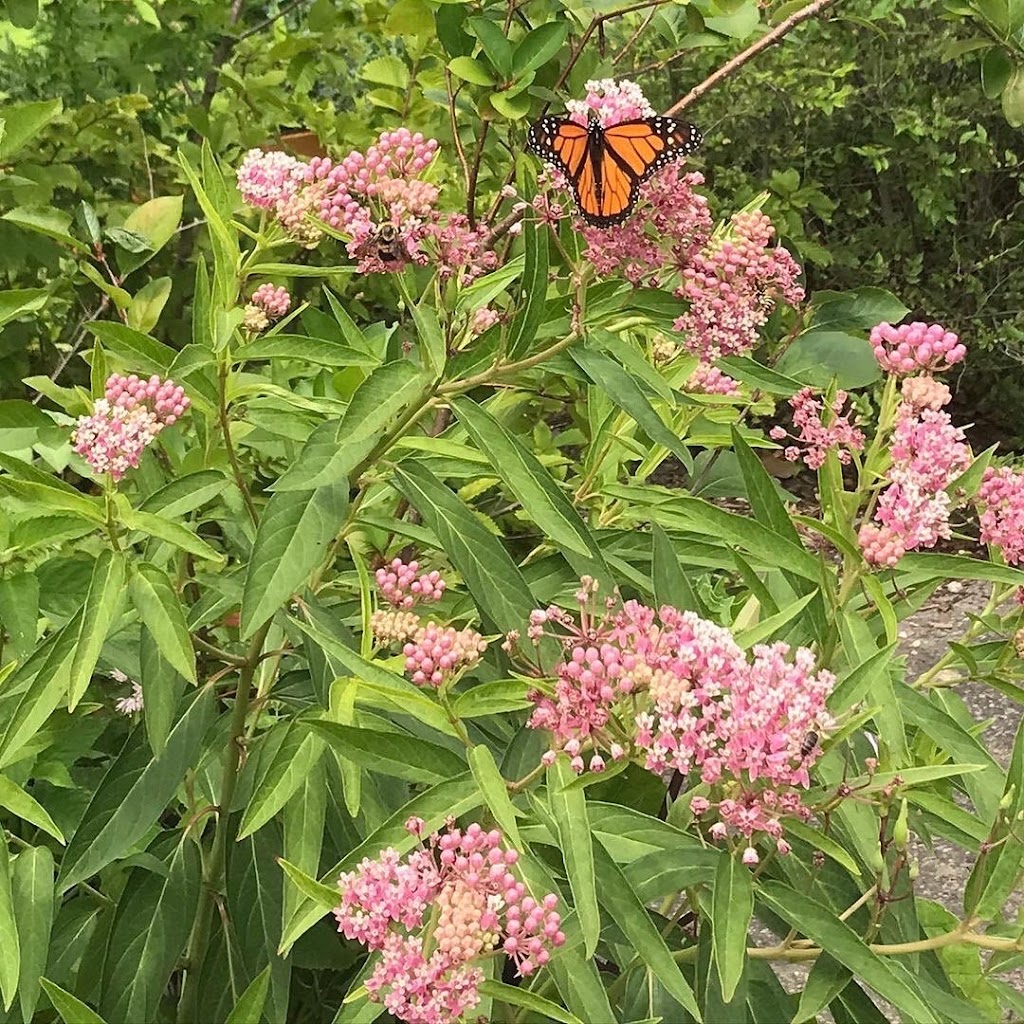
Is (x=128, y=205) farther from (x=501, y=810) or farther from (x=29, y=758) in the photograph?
(x=501, y=810)

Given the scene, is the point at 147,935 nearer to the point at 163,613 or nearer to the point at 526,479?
the point at 163,613

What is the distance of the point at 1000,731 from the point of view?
4.61 meters

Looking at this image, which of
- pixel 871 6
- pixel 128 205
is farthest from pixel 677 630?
pixel 871 6

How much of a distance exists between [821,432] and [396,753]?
25.0 inches

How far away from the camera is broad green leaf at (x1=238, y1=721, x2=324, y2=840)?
3.94ft

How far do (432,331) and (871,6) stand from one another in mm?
5565

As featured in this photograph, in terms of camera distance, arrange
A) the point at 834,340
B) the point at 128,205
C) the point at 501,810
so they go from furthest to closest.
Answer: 1. the point at 128,205
2. the point at 834,340
3. the point at 501,810

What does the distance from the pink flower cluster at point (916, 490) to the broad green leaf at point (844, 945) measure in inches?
14.3

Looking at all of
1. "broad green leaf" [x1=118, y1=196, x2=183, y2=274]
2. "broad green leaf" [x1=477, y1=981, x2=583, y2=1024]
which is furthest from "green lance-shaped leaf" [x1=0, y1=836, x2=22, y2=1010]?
"broad green leaf" [x1=118, y1=196, x2=183, y2=274]

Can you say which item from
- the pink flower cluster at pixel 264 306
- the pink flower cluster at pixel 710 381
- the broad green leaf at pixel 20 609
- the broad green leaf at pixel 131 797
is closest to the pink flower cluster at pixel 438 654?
the broad green leaf at pixel 131 797

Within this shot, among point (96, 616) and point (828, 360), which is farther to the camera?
point (828, 360)

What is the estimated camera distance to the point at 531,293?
1.15m

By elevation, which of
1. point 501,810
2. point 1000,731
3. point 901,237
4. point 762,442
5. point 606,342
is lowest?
point 1000,731

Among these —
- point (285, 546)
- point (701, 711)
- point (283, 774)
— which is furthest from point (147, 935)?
point (701, 711)
